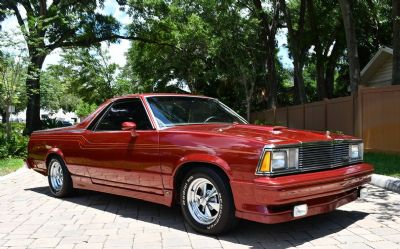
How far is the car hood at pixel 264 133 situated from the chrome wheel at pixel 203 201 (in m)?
0.60

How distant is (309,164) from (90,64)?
3707cm

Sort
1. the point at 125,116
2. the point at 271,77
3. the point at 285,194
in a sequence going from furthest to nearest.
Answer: the point at 271,77, the point at 125,116, the point at 285,194

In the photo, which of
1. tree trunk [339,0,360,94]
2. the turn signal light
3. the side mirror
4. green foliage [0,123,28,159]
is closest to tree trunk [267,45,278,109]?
tree trunk [339,0,360,94]

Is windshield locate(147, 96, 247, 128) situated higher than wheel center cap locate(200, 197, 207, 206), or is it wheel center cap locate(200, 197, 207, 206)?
windshield locate(147, 96, 247, 128)

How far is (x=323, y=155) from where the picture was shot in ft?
17.6

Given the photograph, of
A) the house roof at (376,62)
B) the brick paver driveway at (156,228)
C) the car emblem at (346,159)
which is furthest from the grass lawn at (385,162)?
the house roof at (376,62)

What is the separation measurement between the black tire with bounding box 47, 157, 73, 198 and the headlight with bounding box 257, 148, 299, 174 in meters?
4.07

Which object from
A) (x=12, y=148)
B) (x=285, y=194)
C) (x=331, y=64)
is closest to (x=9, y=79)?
(x=12, y=148)

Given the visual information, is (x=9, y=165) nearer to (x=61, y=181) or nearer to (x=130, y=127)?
(x=61, y=181)

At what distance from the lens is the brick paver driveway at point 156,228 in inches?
206

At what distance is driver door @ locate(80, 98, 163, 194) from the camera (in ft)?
19.8

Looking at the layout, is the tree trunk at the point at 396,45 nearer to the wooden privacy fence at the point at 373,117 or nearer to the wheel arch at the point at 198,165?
the wooden privacy fence at the point at 373,117

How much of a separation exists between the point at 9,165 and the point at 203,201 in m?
8.38

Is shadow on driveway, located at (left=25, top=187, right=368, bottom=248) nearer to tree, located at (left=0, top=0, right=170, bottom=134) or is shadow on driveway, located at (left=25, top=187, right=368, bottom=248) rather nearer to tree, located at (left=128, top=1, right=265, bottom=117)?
tree, located at (left=0, top=0, right=170, bottom=134)
